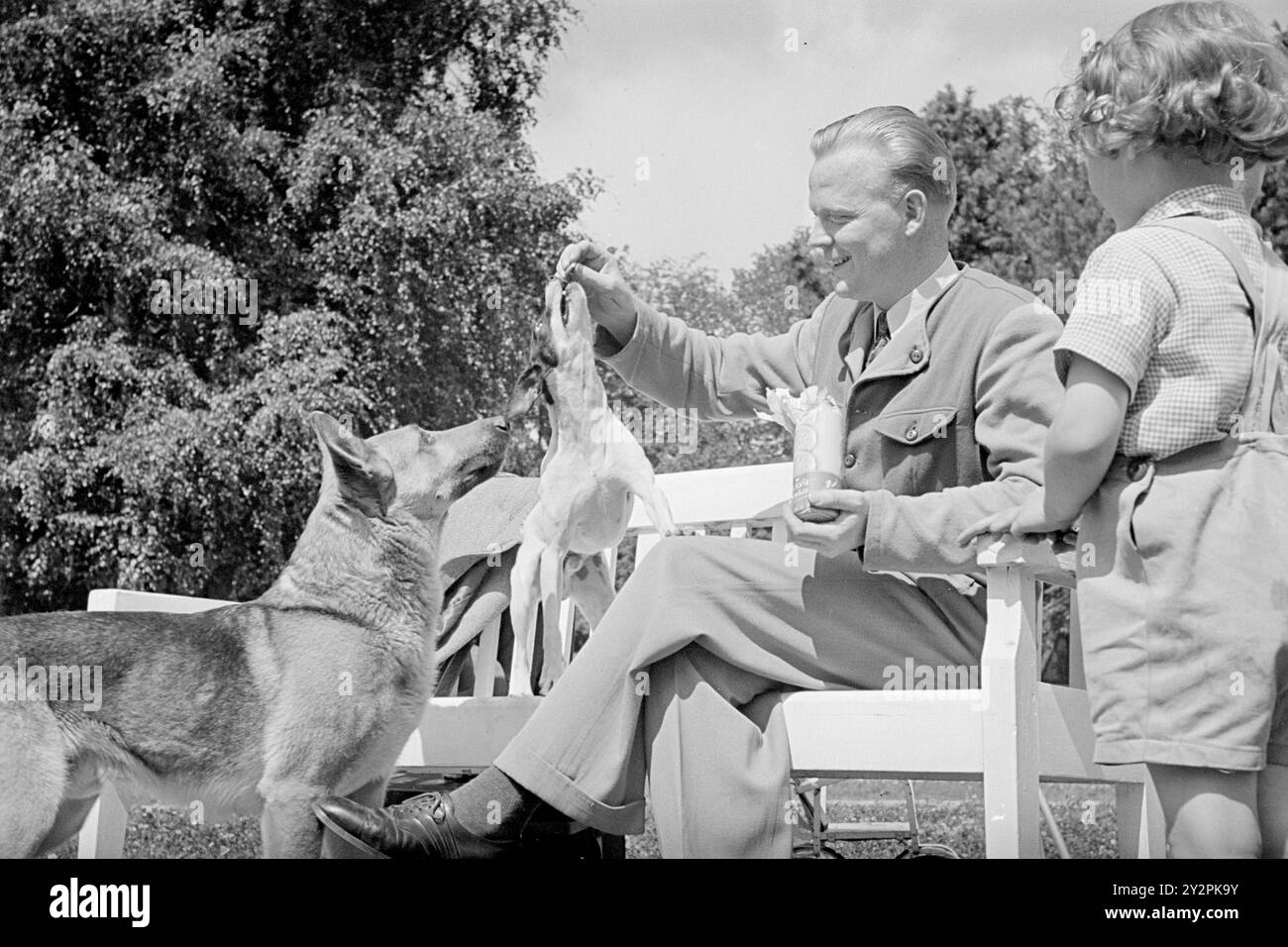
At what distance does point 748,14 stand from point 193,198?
9668 millimetres

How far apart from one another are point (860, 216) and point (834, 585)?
0.88 metres

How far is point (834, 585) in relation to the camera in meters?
2.96

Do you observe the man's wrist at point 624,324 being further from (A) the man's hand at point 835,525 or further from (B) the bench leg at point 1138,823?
(B) the bench leg at point 1138,823

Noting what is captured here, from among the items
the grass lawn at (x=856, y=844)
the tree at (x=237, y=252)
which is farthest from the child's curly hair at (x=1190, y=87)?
the tree at (x=237, y=252)

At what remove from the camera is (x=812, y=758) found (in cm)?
287

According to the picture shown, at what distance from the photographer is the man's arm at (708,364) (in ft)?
12.2

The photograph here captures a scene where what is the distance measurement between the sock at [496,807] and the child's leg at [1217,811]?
1231 mm

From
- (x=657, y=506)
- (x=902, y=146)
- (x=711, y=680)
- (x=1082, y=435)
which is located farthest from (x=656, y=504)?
(x=1082, y=435)

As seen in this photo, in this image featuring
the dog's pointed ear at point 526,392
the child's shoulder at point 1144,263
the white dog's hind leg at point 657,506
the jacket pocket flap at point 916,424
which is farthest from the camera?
the dog's pointed ear at point 526,392

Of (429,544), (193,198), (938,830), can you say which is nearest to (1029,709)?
(429,544)

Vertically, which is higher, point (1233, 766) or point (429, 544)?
point (429, 544)

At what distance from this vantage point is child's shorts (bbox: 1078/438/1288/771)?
2.06m
